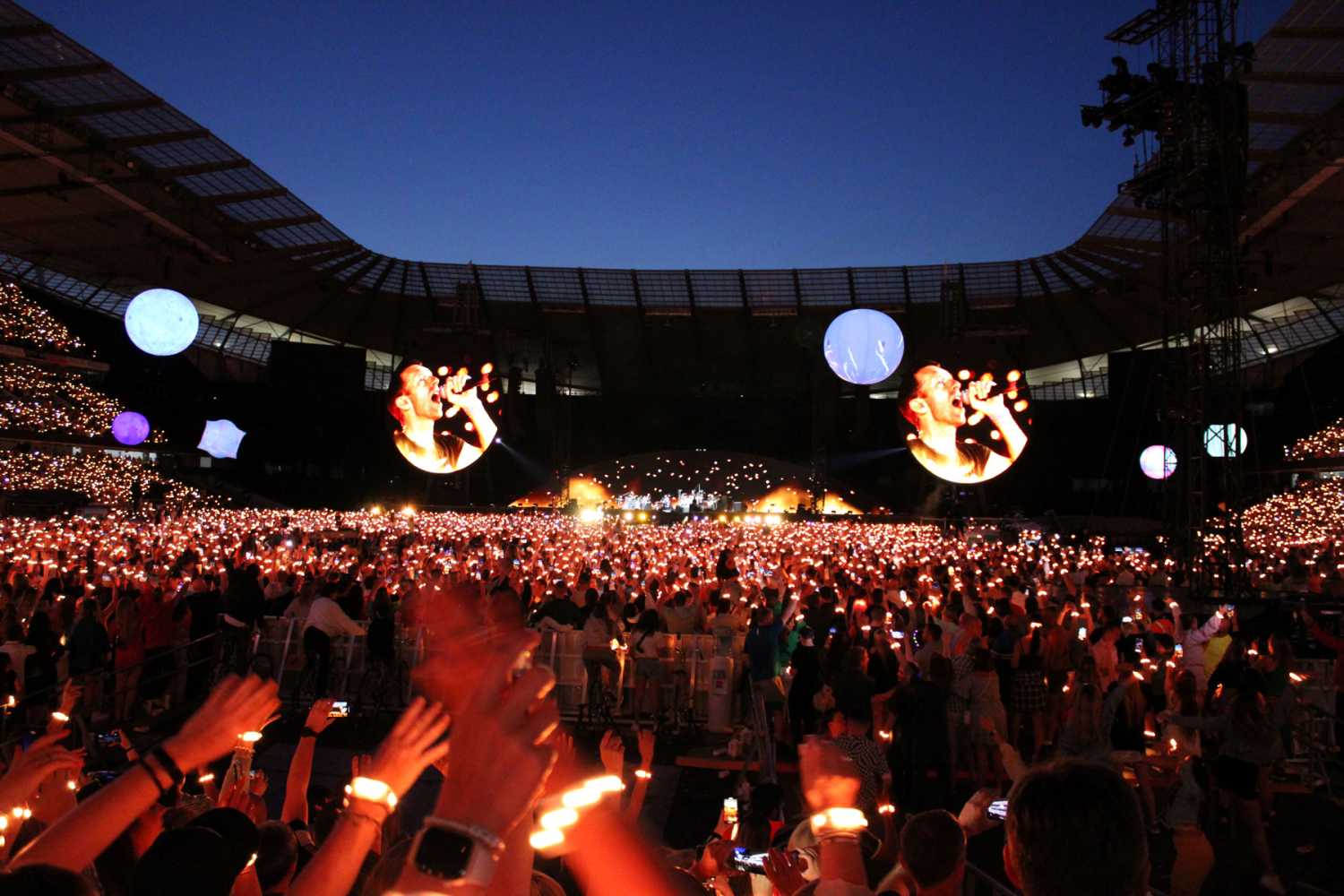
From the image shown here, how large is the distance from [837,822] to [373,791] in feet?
3.99

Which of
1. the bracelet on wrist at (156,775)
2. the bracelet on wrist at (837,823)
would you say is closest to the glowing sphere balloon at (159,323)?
the bracelet on wrist at (156,775)

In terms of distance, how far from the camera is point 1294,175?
2109 centimetres

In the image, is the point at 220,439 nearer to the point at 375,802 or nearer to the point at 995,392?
the point at 995,392

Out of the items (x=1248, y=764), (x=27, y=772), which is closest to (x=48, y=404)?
(x=27, y=772)

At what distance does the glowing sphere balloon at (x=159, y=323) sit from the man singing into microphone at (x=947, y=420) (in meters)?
14.7

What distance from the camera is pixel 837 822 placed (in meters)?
2.41

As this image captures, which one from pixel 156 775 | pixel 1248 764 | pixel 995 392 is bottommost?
pixel 1248 764

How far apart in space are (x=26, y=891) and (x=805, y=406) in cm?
4518

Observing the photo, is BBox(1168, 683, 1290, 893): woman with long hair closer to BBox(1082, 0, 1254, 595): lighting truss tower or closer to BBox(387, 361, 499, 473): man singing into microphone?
BBox(1082, 0, 1254, 595): lighting truss tower

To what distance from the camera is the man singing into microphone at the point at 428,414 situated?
2459 centimetres

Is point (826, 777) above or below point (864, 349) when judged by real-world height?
below

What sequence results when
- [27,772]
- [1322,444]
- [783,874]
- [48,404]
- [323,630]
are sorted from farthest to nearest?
[1322,444] < [48,404] < [323,630] < [783,874] < [27,772]

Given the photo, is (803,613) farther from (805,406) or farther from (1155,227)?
(805,406)

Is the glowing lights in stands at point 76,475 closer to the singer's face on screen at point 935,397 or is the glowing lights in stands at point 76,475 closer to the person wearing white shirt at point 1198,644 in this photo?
the singer's face on screen at point 935,397
